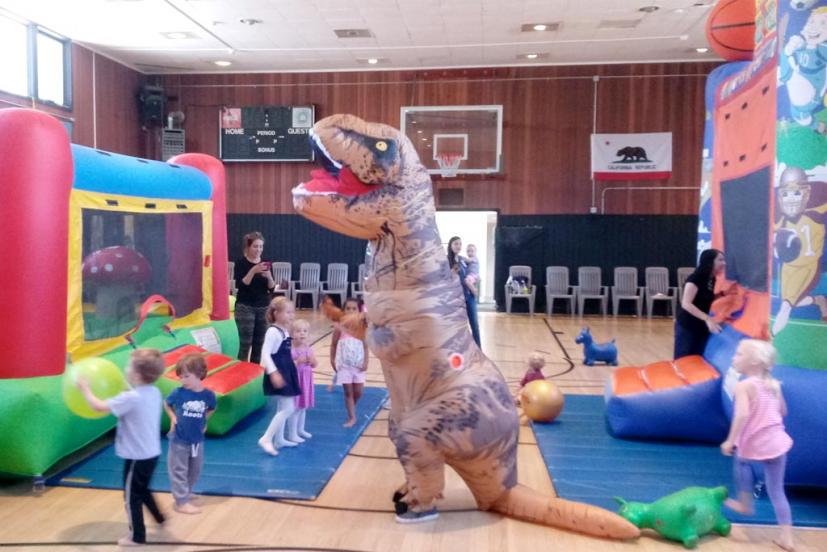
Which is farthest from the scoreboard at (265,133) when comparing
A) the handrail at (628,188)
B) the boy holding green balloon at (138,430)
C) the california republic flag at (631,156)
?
the boy holding green balloon at (138,430)

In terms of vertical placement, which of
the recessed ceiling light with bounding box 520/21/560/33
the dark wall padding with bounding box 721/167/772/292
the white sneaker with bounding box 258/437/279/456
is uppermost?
the recessed ceiling light with bounding box 520/21/560/33

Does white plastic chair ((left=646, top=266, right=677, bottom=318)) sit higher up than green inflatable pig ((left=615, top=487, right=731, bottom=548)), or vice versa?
white plastic chair ((left=646, top=266, right=677, bottom=318))

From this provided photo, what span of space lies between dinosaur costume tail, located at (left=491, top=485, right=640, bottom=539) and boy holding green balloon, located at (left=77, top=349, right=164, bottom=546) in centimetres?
174

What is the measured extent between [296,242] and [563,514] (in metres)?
10.3

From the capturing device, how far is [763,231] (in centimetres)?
436

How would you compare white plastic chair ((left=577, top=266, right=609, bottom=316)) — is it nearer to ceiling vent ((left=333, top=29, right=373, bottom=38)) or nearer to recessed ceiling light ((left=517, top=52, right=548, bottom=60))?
recessed ceiling light ((left=517, top=52, right=548, bottom=60))

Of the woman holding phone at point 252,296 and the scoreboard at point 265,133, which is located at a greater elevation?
the scoreboard at point 265,133

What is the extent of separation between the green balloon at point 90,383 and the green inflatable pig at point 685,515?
254cm

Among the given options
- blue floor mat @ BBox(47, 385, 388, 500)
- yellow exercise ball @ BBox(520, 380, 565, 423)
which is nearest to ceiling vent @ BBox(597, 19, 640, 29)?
yellow exercise ball @ BBox(520, 380, 565, 423)

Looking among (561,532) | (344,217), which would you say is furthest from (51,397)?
(561,532)

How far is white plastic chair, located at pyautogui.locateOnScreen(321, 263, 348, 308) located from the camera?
1258 cm

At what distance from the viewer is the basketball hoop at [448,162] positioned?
12289mm

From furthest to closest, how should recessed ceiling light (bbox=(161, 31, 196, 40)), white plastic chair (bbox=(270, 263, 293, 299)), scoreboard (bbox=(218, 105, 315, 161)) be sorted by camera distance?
scoreboard (bbox=(218, 105, 315, 161)) < white plastic chair (bbox=(270, 263, 293, 299)) < recessed ceiling light (bbox=(161, 31, 196, 40))

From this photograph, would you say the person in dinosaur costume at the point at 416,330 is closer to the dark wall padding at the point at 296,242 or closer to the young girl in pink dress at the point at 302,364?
the young girl in pink dress at the point at 302,364
